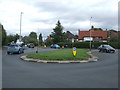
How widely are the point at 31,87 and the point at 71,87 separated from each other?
1474 mm

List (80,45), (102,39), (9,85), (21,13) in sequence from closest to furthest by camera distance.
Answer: (9,85)
(21,13)
(80,45)
(102,39)

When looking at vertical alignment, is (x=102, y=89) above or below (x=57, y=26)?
below

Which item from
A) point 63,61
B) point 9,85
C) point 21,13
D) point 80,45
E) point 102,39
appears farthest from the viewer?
point 102,39

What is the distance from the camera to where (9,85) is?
5.19 m

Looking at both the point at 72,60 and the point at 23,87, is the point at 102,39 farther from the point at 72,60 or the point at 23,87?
the point at 23,87

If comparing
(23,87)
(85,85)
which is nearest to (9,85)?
(23,87)

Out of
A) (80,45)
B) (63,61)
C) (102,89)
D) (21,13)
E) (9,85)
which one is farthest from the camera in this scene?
(80,45)

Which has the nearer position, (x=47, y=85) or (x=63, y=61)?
(x=47, y=85)

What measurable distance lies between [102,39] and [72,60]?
186ft

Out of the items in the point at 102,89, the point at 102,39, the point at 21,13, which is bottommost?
the point at 102,89

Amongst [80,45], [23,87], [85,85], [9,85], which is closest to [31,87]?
[23,87]

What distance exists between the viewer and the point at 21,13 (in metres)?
36.7

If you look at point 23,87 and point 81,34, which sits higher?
point 81,34

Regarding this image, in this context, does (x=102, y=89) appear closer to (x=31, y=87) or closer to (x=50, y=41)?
(x=31, y=87)
